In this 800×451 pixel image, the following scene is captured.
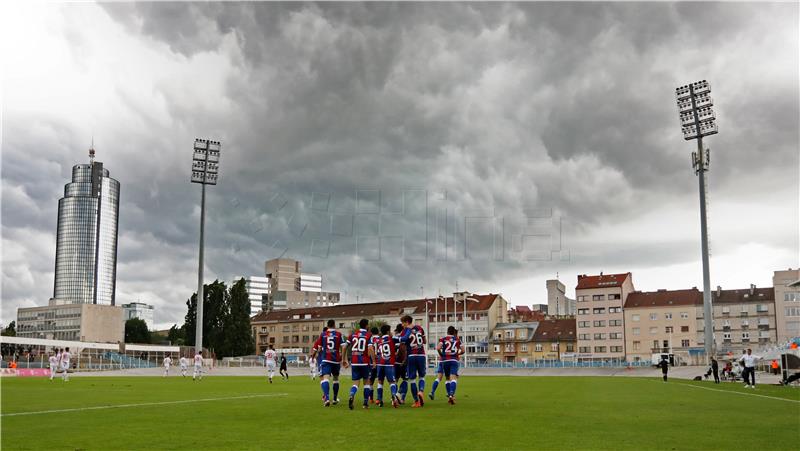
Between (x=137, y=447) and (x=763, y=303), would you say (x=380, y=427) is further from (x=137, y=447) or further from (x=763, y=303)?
(x=763, y=303)

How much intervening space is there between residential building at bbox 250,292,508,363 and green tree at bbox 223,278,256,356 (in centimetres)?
2470

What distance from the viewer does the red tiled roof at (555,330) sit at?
445 feet

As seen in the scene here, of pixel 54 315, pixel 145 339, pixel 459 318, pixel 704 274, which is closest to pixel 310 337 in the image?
pixel 459 318

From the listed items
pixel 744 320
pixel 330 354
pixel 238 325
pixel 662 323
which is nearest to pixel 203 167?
pixel 238 325

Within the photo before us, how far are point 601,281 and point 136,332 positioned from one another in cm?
11802

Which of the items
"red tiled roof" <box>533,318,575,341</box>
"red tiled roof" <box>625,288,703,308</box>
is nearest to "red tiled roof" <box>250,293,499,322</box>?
"red tiled roof" <box>533,318,575,341</box>

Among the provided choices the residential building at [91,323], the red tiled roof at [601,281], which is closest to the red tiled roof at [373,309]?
the red tiled roof at [601,281]

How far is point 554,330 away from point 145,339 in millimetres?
107135

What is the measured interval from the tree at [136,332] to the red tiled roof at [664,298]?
12033cm

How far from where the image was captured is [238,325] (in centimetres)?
11581

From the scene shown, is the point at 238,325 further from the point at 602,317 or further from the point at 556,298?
the point at 556,298

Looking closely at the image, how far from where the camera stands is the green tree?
115125 millimetres

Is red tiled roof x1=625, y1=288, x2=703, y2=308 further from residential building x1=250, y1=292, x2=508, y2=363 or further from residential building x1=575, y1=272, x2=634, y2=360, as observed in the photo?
residential building x1=250, y1=292, x2=508, y2=363

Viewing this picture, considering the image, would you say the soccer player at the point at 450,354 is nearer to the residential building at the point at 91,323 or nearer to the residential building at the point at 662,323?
the residential building at the point at 662,323
